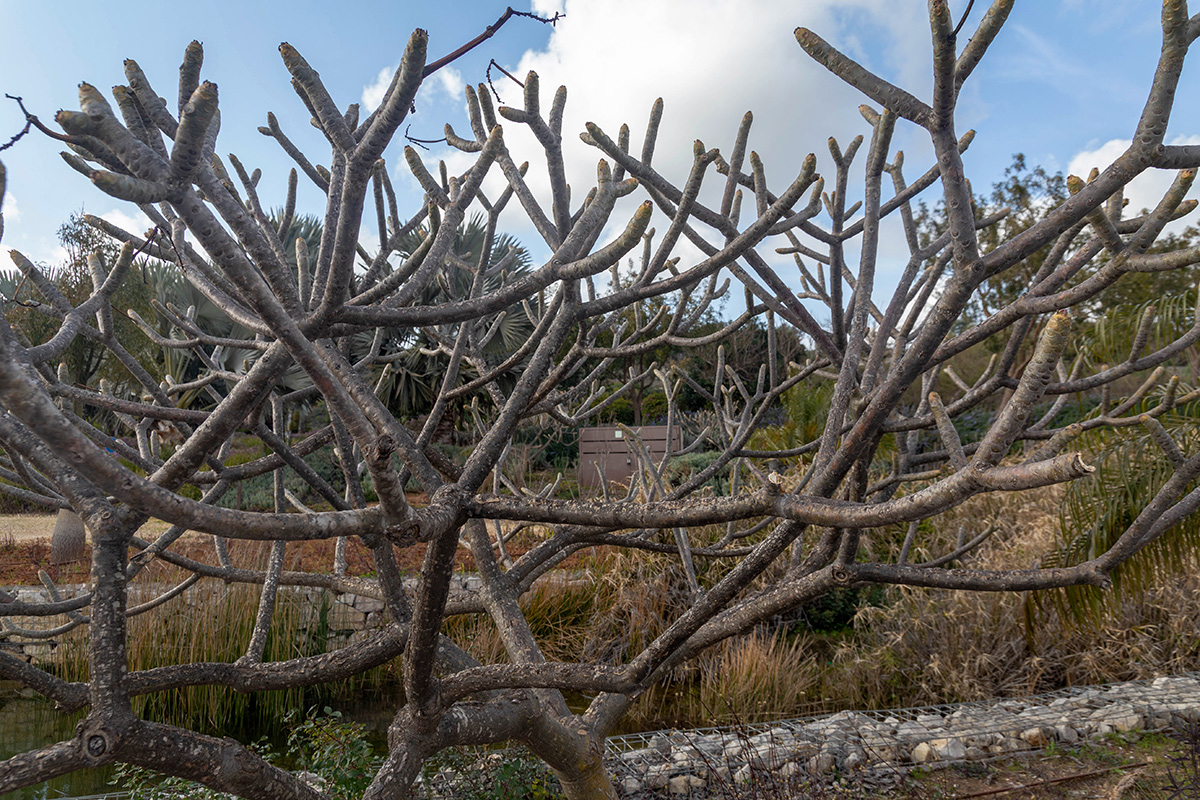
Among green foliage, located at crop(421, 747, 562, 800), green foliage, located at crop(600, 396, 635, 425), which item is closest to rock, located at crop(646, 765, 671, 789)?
green foliage, located at crop(421, 747, 562, 800)

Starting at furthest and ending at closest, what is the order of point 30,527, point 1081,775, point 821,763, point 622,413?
1. point 622,413
2. point 30,527
3. point 821,763
4. point 1081,775

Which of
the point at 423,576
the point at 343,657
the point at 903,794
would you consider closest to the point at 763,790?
the point at 903,794

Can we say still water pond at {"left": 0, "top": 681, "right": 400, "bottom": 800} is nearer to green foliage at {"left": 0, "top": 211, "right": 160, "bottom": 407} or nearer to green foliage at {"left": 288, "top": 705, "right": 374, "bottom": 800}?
green foliage at {"left": 288, "top": 705, "right": 374, "bottom": 800}

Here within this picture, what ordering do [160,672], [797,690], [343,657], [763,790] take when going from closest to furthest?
[160,672] < [343,657] < [763,790] < [797,690]

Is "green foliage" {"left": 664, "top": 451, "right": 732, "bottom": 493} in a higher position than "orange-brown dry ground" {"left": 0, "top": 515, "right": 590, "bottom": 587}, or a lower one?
higher

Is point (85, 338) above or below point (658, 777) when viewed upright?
above

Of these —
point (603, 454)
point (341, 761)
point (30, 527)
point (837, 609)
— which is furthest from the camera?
point (603, 454)

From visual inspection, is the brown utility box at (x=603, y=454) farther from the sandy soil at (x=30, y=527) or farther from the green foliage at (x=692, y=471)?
the sandy soil at (x=30, y=527)

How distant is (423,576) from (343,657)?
0.48 meters

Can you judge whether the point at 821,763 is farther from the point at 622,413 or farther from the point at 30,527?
the point at 622,413

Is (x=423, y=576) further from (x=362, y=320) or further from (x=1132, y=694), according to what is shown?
(x=1132, y=694)

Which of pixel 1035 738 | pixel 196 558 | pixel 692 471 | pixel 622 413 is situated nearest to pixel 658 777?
pixel 1035 738

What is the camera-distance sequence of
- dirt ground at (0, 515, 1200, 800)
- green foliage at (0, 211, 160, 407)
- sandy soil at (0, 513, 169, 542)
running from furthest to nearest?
green foliage at (0, 211, 160, 407), sandy soil at (0, 513, 169, 542), dirt ground at (0, 515, 1200, 800)

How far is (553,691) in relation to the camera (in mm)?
1994
